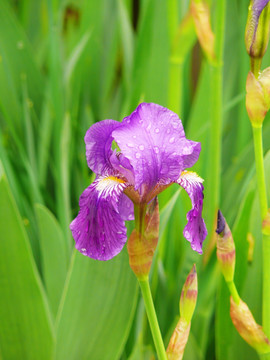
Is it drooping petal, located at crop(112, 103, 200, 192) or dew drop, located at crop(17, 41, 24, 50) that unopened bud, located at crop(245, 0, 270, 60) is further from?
dew drop, located at crop(17, 41, 24, 50)

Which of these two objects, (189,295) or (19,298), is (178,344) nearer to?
(189,295)

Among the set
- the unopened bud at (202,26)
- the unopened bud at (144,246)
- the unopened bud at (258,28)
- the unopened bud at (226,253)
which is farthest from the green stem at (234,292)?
the unopened bud at (202,26)

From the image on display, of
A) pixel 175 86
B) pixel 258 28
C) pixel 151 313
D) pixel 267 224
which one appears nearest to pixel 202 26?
pixel 175 86

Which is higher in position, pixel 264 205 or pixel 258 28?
pixel 258 28

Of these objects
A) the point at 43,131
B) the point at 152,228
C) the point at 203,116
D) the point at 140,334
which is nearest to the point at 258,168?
the point at 152,228

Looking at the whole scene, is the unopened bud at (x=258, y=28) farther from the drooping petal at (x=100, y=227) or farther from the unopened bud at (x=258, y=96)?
the drooping petal at (x=100, y=227)

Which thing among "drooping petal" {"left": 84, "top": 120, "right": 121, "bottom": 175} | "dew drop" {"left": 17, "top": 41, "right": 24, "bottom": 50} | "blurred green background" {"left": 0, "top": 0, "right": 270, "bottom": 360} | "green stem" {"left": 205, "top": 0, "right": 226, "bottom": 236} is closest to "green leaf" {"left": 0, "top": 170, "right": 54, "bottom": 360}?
"blurred green background" {"left": 0, "top": 0, "right": 270, "bottom": 360}
